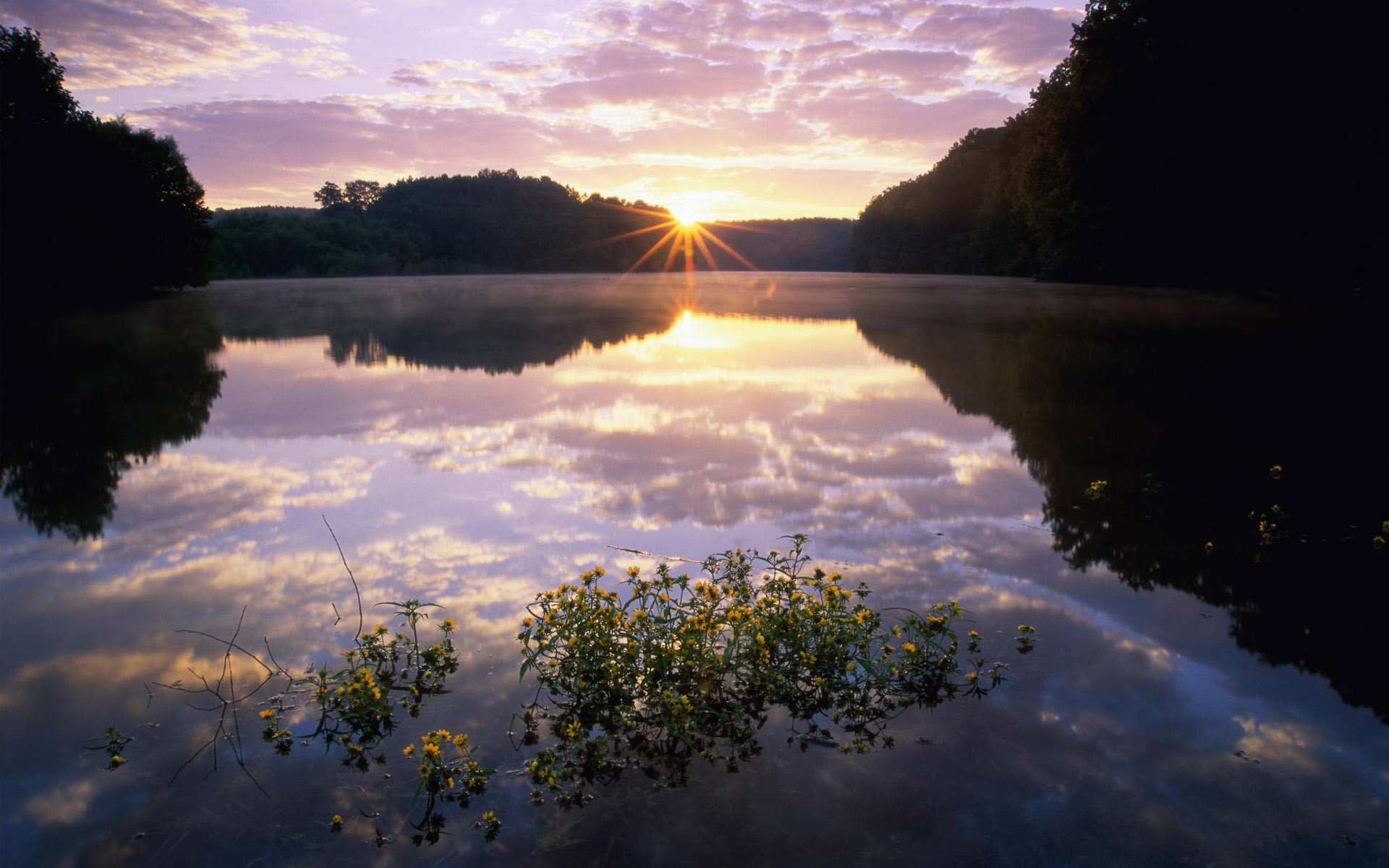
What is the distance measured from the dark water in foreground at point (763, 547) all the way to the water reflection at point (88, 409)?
0.08 m

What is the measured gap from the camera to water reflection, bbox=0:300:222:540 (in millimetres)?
7023

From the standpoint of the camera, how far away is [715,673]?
395 cm

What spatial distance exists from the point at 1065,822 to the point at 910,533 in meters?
3.10

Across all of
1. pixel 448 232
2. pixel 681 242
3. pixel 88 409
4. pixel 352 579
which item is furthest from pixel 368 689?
pixel 681 242

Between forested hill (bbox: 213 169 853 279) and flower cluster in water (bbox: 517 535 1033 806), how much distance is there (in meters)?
79.4

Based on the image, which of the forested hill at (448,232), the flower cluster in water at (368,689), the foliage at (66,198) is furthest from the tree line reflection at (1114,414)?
the forested hill at (448,232)

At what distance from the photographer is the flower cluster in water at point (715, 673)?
3523mm

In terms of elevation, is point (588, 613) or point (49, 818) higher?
point (588, 613)

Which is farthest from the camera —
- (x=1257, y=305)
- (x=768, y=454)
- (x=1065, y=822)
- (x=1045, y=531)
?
(x=1257, y=305)

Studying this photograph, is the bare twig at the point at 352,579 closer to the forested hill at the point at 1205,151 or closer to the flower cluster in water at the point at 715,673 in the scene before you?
the flower cluster in water at the point at 715,673

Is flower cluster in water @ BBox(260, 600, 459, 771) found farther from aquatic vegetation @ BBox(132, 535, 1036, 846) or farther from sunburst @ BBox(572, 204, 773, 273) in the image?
sunburst @ BBox(572, 204, 773, 273)

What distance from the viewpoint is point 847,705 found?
388 centimetres

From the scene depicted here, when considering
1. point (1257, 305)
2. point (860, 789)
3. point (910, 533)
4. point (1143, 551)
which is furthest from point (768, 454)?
point (1257, 305)

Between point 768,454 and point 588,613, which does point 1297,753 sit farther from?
point 768,454
